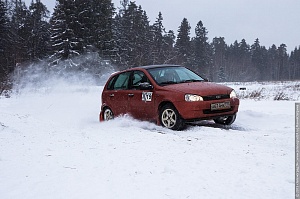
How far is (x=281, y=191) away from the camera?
2.80m

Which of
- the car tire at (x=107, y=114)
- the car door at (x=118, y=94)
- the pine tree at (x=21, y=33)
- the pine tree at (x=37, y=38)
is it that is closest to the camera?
the car door at (x=118, y=94)

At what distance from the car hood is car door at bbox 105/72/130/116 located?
1474mm

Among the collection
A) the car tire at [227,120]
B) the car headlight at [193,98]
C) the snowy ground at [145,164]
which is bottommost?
the snowy ground at [145,164]

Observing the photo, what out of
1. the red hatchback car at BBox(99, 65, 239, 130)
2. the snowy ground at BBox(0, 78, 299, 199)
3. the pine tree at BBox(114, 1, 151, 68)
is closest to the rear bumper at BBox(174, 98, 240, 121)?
the red hatchback car at BBox(99, 65, 239, 130)

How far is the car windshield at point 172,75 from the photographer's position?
269 inches

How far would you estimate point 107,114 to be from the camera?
8234 mm

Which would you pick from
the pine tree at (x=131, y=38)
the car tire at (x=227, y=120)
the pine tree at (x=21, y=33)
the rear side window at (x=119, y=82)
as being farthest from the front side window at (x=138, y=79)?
the pine tree at (x=131, y=38)

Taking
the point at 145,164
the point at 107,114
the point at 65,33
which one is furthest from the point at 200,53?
the point at 145,164

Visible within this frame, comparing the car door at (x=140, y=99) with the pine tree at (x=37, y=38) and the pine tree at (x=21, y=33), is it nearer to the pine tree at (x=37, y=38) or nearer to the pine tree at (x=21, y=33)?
the pine tree at (x=21, y=33)

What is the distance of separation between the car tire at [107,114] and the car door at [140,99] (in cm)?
99

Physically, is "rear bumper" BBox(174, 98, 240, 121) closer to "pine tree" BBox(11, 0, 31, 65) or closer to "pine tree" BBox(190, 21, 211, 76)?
"pine tree" BBox(11, 0, 31, 65)

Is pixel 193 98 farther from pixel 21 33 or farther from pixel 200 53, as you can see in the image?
pixel 200 53

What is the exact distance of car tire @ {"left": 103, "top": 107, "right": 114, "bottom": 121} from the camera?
8.05m

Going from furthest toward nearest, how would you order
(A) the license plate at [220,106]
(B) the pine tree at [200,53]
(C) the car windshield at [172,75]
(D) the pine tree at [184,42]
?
1. (B) the pine tree at [200,53]
2. (D) the pine tree at [184,42]
3. (C) the car windshield at [172,75]
4. (A) the license plate at [220,106]
